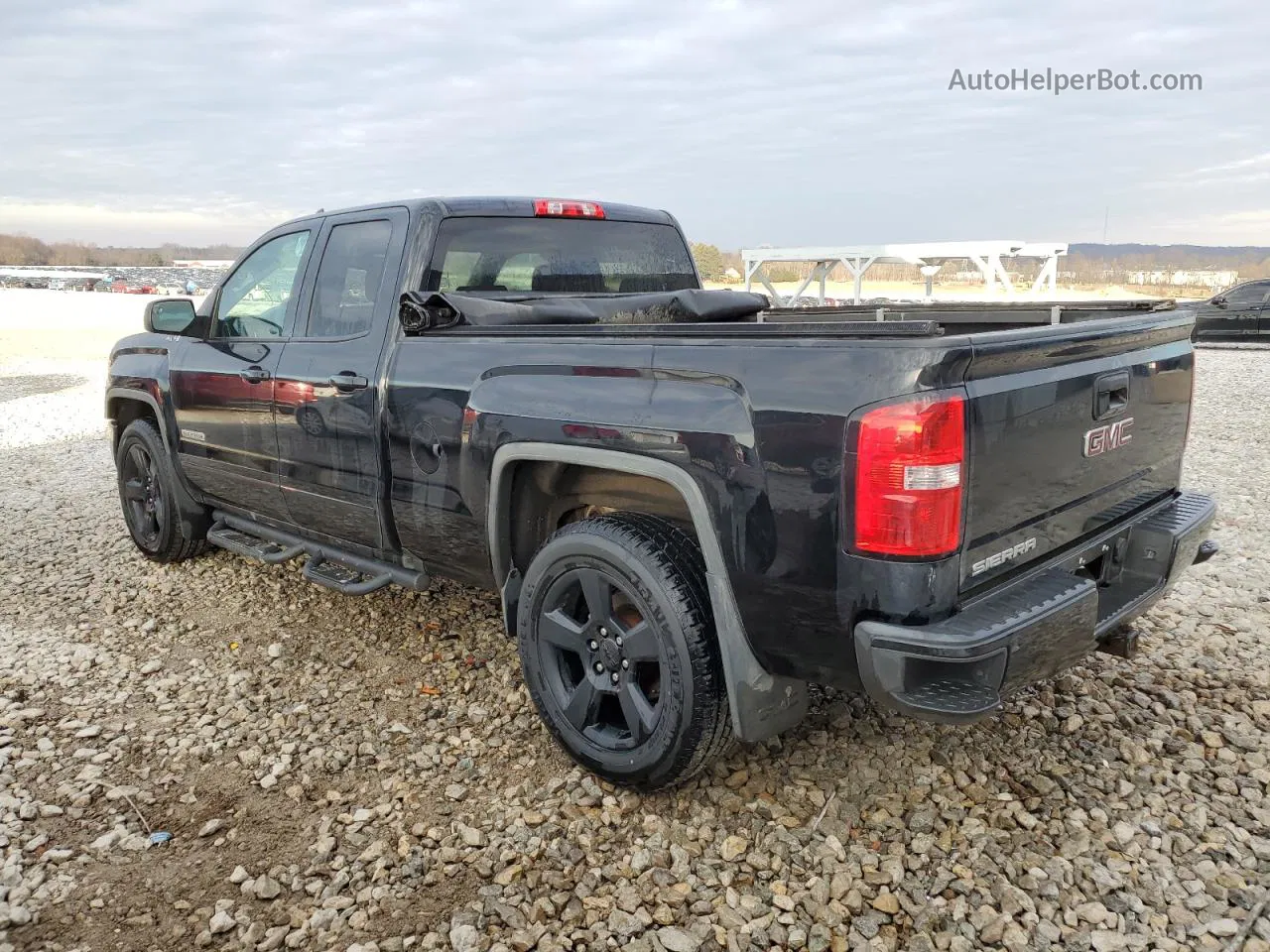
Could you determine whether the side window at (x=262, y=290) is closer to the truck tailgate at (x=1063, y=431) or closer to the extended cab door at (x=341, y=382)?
the extended cab door at (x=341, y=382)

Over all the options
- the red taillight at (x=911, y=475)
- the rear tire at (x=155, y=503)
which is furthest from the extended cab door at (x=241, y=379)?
the red taillight at (x=911, y=475)

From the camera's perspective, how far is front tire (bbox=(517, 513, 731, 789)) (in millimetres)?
2762

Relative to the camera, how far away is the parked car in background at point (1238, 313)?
55.9 feet

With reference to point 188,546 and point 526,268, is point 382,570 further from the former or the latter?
point 188,546

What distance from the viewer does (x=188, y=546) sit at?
5.54 m

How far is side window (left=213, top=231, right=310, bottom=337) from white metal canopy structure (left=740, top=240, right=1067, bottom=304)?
12.9 meters

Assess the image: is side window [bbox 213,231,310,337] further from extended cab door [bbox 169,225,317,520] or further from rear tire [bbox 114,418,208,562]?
rear tire [bbox 114,418,208,562]

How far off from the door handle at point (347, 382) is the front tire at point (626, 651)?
46.4 inches

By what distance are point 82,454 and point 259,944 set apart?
8.59m

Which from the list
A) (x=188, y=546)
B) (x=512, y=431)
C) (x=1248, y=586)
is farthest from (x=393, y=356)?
(x=1248, y=586)

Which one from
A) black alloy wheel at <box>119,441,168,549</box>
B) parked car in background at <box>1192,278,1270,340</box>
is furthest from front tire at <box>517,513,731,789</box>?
parked car in background at <box>1192,278,1270,340</box>

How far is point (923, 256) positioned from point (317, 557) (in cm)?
1715

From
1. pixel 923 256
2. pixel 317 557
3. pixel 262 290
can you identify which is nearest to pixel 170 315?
pixel 262 290

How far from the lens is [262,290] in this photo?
4695 mm
